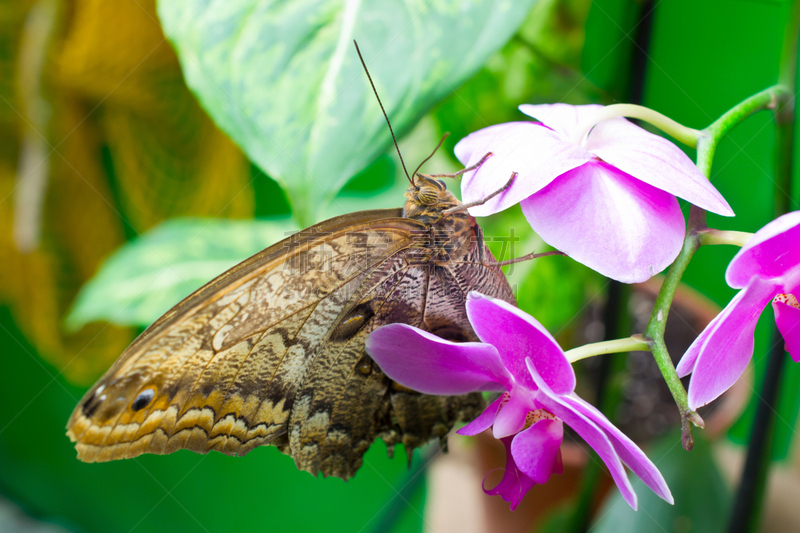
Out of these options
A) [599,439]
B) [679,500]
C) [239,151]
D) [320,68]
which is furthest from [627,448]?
[239,151]

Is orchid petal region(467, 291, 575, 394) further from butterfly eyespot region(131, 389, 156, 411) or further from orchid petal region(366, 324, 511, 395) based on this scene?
butterfly eyespot region(131, 389, 156, 411)

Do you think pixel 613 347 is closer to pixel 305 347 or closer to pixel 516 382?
pixel 516 382

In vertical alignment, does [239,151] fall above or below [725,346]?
above

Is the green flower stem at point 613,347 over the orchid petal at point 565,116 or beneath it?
beneath

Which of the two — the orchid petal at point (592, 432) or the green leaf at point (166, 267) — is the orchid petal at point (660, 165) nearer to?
the orchid petal at point (592, 432)

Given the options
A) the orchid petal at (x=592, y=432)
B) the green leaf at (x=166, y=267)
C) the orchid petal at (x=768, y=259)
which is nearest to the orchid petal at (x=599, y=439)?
the orchid petal at (x=592, y=432)

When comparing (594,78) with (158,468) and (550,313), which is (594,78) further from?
(158,468)
